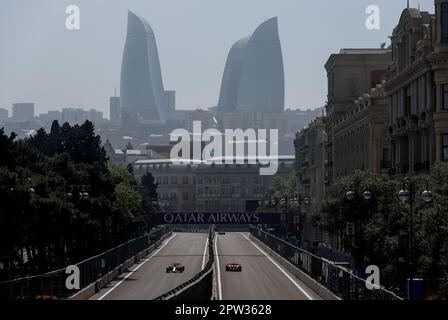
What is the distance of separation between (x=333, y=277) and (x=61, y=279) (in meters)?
15.8

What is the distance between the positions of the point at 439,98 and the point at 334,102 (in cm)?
8008

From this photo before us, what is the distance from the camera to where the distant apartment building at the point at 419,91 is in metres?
88.2

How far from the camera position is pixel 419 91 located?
95.3m

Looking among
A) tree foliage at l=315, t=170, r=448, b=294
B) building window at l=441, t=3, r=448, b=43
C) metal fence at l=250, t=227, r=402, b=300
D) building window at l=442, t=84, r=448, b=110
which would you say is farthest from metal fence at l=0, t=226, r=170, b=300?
building window at l=441, t=3, r=448, b=43

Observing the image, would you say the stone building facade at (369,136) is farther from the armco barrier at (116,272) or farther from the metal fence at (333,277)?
the armco barrier at (116,272)

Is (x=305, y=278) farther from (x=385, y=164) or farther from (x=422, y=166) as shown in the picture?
(x=385, y=164)

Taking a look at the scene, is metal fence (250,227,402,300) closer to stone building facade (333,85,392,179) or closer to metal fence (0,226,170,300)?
metal fence (0,226,170,300)

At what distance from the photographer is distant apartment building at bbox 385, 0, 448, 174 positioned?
88250 mm

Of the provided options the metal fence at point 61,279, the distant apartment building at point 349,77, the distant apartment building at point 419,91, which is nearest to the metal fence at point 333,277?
the distant apartment building at point 419,91

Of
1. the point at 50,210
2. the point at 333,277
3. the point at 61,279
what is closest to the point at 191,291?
the point at 61,279

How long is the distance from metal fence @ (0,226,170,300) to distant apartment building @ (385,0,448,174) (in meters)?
26.4

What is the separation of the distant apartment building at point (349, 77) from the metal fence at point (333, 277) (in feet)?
115
